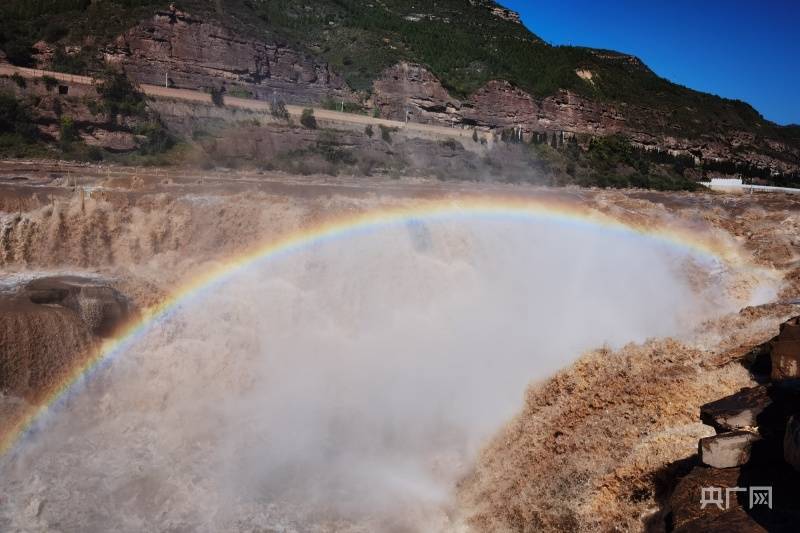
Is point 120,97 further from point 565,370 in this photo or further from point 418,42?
point 418,42

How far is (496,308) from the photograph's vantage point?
1270cm

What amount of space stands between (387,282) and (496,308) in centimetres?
236

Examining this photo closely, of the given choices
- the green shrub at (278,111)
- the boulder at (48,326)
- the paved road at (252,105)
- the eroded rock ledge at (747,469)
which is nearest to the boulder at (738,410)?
the eroded rock ledge at (747,469)

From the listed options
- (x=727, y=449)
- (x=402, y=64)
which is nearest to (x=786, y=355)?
(x=727, y=449)

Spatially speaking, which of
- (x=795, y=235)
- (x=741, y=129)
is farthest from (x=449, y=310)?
(x=741, y=129)

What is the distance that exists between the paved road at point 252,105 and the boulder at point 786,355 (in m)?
32.8

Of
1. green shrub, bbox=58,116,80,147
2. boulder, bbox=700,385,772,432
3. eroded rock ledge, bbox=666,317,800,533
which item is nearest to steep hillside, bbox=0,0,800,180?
green shrub, bbox=58,116,80,147

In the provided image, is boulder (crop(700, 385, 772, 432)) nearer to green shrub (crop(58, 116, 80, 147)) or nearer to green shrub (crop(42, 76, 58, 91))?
green shrub (crop(58, 116, 80, 147))

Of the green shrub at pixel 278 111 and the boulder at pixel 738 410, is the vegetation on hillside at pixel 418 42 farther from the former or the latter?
the boulder at pixel 738 410

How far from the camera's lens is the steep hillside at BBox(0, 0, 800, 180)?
1602 inches

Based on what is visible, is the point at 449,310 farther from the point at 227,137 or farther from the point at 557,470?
the point at 227,137

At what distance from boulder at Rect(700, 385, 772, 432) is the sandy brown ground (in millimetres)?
354

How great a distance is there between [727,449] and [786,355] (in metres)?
2.33

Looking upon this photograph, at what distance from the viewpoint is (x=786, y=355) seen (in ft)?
21.9
